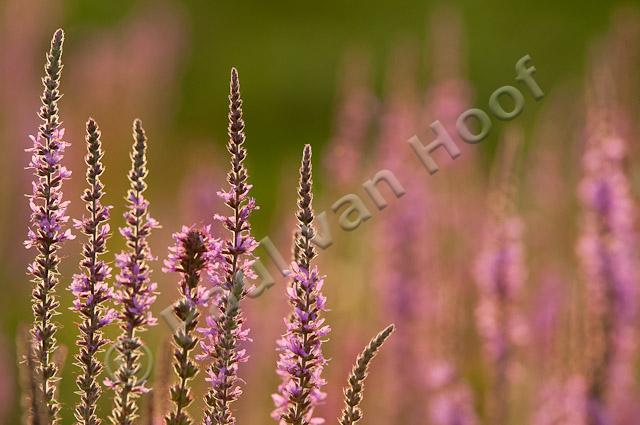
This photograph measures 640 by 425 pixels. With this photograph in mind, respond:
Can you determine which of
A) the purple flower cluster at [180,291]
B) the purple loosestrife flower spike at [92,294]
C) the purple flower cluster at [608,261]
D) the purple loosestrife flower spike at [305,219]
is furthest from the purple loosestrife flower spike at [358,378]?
the purple flower cluster at [608,261]

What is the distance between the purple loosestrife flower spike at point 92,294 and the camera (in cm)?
180

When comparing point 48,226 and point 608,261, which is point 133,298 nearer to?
point 48,226

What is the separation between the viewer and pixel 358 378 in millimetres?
1810

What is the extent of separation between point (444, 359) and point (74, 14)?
610 inches

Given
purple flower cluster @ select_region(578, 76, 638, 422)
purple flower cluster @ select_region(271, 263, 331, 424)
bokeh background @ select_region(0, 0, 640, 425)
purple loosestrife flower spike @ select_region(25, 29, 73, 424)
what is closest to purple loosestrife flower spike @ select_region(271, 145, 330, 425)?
purple flower cluster @ select_region(271, 263, 331, 424)

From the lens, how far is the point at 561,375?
3.79 metres

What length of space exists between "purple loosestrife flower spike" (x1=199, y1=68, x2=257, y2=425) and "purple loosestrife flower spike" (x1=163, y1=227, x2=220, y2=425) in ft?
0.12

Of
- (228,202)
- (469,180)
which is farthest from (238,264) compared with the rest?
(469,180)

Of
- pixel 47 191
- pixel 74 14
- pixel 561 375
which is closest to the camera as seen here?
pixel 47 191

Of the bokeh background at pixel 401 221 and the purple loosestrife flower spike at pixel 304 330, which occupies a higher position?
the bokeh background at pixel 401 221

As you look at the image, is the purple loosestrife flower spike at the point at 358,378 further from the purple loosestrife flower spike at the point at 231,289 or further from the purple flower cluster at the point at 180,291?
the purple loosestrife flower spike at the point at 231,289

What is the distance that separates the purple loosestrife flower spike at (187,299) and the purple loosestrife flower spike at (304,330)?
0.17m

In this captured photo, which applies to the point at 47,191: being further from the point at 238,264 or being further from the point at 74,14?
the point at 74,14

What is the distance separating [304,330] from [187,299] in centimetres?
23
